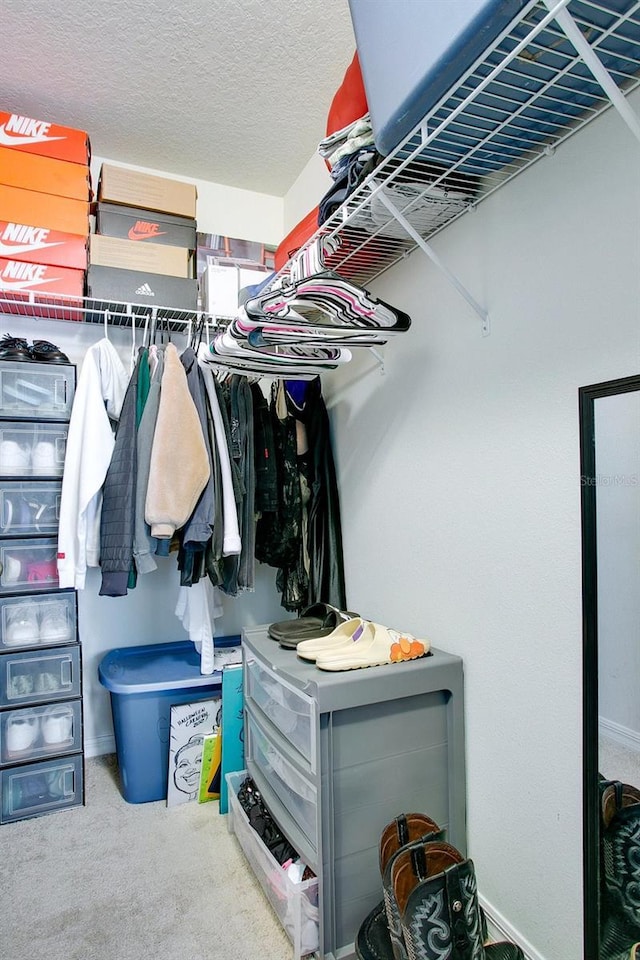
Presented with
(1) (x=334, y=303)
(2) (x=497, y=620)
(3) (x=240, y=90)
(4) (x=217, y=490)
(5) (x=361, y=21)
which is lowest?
(2) (x=497, y=620)

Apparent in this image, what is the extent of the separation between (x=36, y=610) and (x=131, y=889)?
1.01m

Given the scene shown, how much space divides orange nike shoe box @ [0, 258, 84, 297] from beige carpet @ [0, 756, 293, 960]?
6.48 ft

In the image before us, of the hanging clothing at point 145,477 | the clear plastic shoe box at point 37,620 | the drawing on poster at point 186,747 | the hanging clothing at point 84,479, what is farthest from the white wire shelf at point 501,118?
the drawing on poster at point 186,747

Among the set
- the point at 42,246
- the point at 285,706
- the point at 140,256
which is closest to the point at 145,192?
the point at 140,256

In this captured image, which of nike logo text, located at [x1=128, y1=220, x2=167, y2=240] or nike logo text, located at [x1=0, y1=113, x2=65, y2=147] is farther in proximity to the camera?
nike logo text, located at [x1=128, y1=220, x2=167, y2=240]

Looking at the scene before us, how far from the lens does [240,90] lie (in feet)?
6.77

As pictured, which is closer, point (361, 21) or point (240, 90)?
point (361, 21)

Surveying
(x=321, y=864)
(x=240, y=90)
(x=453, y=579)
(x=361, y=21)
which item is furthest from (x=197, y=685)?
(x=240, y=90)

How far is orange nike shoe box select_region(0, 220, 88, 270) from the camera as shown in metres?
2.06

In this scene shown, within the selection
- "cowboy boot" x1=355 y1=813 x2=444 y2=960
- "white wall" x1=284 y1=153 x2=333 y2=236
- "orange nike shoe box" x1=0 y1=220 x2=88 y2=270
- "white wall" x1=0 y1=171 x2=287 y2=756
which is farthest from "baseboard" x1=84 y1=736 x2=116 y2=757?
"white wall" x1=284 y1=153 x2=333 y2=236

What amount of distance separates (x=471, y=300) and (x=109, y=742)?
2389mm

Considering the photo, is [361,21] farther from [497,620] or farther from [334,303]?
[497,620]

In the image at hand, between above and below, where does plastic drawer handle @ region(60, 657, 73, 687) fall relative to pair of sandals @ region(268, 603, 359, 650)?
below

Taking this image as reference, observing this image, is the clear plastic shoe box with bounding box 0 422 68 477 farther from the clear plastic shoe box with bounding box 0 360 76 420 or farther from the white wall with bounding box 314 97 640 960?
the white wall with bounding box 314 97 640 960
